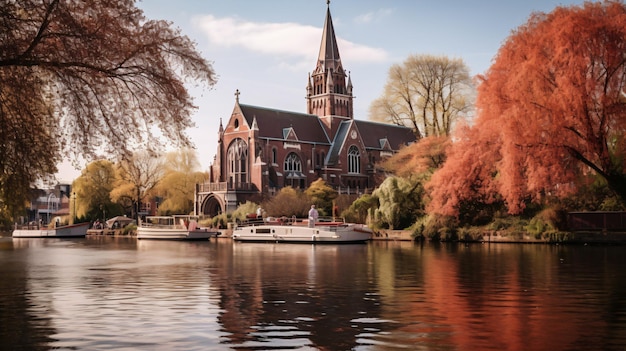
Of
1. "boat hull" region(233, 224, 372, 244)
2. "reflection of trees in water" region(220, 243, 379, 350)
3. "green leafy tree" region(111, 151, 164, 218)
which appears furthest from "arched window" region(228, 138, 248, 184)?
"reflection of trees in water" region(220, 243, 379, 350)

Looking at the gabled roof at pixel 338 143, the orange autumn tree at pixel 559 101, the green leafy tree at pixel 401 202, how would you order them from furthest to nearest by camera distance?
the gabled roof at pixel 338 143
the green leafy tree at pixel 401 202
the orange autumn tree at pixel 559 101

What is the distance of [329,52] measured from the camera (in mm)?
100312

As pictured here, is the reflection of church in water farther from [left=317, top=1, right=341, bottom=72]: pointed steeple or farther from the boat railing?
the boat railing

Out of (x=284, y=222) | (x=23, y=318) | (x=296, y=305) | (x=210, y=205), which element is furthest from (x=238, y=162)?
(x=23, y=318)

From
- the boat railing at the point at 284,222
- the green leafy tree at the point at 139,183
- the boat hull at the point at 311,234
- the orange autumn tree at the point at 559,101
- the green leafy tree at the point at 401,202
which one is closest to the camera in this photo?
the orange autumn tree at the point at 559,101

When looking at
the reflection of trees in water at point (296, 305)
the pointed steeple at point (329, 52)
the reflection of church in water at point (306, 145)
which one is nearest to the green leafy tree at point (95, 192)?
the reflection of church in water at point (306, 145)

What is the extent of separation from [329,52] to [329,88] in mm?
5344

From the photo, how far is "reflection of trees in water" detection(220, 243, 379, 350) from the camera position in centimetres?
1093

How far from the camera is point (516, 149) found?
3634cm

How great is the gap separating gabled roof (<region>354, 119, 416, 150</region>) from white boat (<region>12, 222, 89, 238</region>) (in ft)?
129

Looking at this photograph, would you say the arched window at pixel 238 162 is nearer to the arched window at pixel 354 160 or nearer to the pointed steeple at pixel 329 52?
the arched window at pixel 354 160

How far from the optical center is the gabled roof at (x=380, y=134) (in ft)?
328

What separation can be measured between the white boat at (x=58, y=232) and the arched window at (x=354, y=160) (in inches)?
1360

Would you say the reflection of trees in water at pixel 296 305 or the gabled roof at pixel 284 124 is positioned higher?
the gabled roof at pixel 284 124
